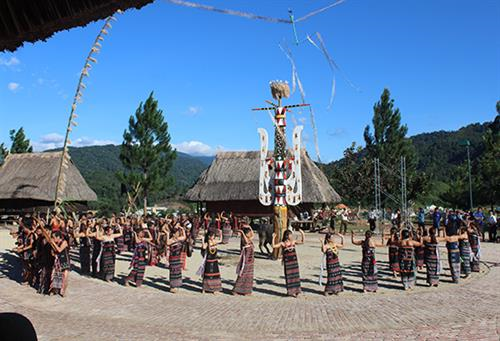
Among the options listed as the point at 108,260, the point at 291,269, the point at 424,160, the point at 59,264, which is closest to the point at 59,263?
the point at 59,264

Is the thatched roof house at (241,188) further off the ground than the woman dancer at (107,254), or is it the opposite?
the thatched roof house at (241,188)

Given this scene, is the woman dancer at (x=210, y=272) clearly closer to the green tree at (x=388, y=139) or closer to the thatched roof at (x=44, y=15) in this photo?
the thatched roof at (x=44, y=15)

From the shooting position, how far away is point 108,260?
1267 centimetres

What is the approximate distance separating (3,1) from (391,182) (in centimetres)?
4072

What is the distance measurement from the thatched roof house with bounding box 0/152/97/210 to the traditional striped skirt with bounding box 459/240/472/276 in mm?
24038

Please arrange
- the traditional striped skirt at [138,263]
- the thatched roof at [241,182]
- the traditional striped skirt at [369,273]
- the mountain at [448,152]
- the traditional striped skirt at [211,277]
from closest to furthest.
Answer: the traditional striped skirt at [369,273] → the traditional striped skirt at [211,277] → the traditional striped skirt at [138,263] → the thatched roof at [241,182] → the mountain at [448,152]

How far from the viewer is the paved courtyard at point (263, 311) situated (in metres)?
7.79

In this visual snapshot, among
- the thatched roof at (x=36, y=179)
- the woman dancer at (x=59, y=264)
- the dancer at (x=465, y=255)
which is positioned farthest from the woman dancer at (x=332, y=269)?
the thatched roof at (x=36, y=179)

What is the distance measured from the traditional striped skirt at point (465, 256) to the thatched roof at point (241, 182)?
15.4 m

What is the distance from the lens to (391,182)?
40750 mm

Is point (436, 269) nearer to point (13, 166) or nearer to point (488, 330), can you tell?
point (488, 330)

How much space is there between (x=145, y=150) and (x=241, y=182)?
10822 mm

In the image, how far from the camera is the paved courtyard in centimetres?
779

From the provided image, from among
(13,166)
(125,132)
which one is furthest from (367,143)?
(13,166)
